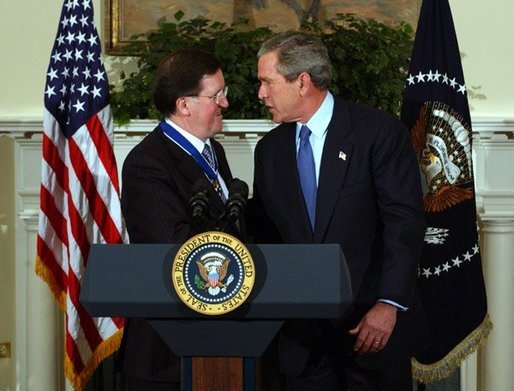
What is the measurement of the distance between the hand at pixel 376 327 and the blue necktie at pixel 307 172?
347mm

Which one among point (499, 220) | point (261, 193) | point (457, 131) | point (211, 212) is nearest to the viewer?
point (211, 212)

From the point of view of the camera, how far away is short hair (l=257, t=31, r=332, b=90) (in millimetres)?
3252

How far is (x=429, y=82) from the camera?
457 centimetres

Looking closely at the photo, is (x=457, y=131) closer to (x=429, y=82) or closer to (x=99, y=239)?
(x=429, y=82)

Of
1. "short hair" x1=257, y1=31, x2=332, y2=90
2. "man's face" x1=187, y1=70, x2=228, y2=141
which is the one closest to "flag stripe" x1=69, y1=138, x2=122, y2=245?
"man's face" x1=187, y1=70, x2=228, y2=141

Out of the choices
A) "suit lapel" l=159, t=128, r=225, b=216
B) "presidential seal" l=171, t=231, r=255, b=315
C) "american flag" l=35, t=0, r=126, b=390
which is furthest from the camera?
"american flag" l=35, t=0, r=126, b=390

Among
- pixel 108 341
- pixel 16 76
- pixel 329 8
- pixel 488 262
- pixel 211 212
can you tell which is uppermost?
pixel 329 8

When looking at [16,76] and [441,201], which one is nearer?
[441,201]

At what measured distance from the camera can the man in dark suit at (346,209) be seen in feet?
10.3

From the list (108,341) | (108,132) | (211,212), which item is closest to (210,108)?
(211,212)

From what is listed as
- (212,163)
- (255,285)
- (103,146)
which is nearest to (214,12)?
(103,146)

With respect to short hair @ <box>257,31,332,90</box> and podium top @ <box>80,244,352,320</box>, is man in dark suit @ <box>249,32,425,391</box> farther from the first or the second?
podium top @ <box>80,244,352,320</box>

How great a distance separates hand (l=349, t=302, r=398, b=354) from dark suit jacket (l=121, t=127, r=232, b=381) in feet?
1.87

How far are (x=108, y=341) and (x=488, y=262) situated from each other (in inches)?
79.3
